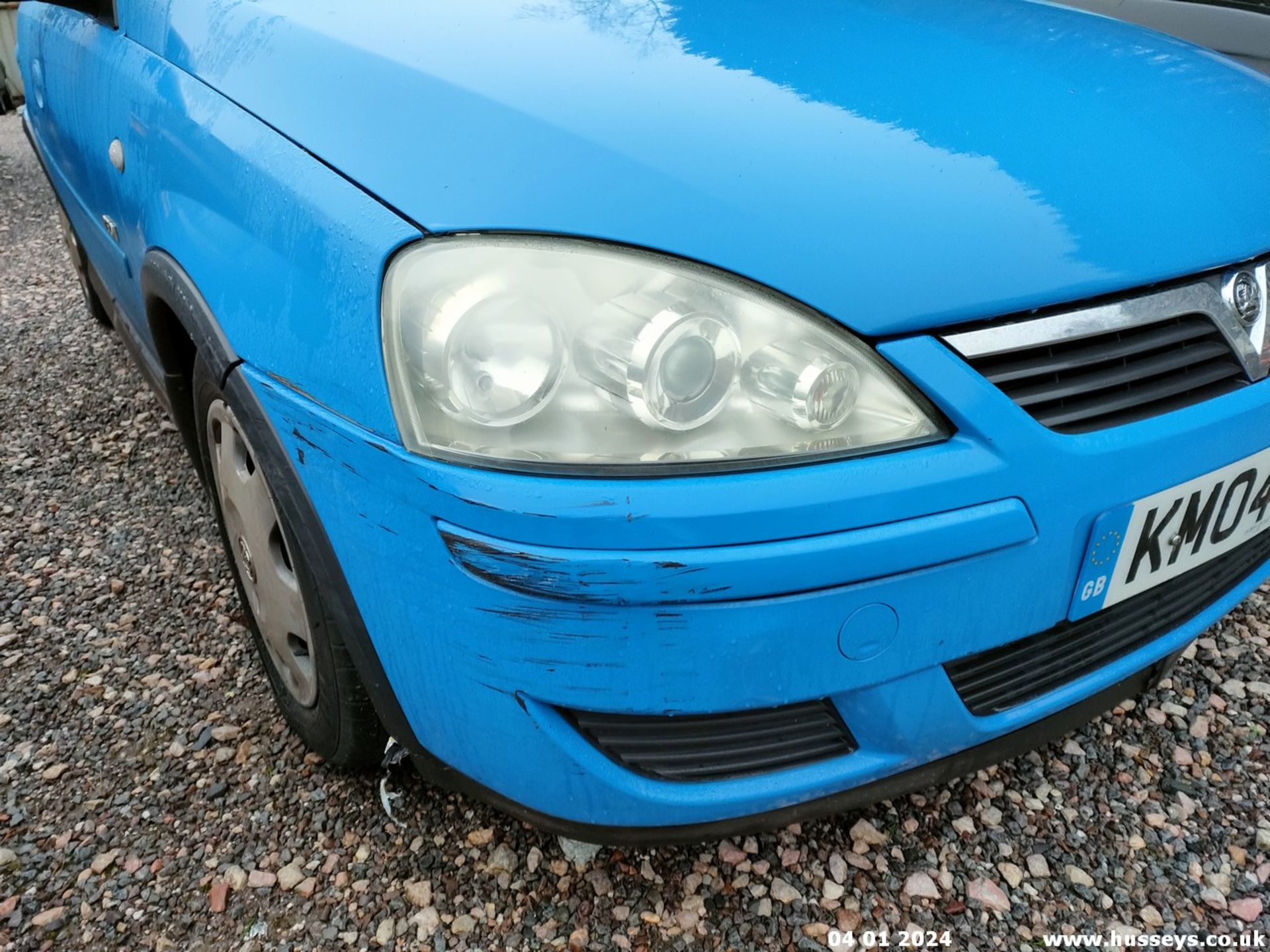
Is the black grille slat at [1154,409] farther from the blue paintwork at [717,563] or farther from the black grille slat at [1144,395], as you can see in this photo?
the blue paintwork at [717,563]

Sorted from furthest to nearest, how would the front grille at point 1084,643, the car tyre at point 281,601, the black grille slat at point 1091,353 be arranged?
the car tyre at point 281,601 → the front grille at point 1084,643 → the black grille slat at point 1091,353

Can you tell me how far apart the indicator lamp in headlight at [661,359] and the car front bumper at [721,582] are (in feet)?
0.31

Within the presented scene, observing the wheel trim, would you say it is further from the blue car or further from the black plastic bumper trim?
the black plastic bumper trim

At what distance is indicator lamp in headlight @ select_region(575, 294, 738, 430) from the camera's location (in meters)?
1.14

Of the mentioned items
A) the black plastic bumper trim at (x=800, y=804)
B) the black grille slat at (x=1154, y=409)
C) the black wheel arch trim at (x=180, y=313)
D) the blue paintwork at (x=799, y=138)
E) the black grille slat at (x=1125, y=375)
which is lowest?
the black plastic bumper trim at (x=800, y=804)

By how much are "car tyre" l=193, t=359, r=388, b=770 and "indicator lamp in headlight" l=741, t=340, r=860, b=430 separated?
66cm

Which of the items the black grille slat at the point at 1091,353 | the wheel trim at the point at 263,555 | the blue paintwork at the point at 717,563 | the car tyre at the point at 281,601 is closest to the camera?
the blue paintwork at the point at 717,563

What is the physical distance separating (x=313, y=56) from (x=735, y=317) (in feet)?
2.67

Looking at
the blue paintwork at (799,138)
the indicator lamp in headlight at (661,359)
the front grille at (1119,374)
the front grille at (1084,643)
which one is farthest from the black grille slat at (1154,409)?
the indicator lamp in headlight at (661,359)

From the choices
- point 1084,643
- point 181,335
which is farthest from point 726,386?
point 181,335

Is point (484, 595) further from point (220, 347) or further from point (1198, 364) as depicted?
point (1198, 364)

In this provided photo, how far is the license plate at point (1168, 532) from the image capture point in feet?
4.19

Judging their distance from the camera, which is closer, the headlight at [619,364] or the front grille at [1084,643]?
the headlight at [619,364]

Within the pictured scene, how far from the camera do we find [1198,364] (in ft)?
4.47
